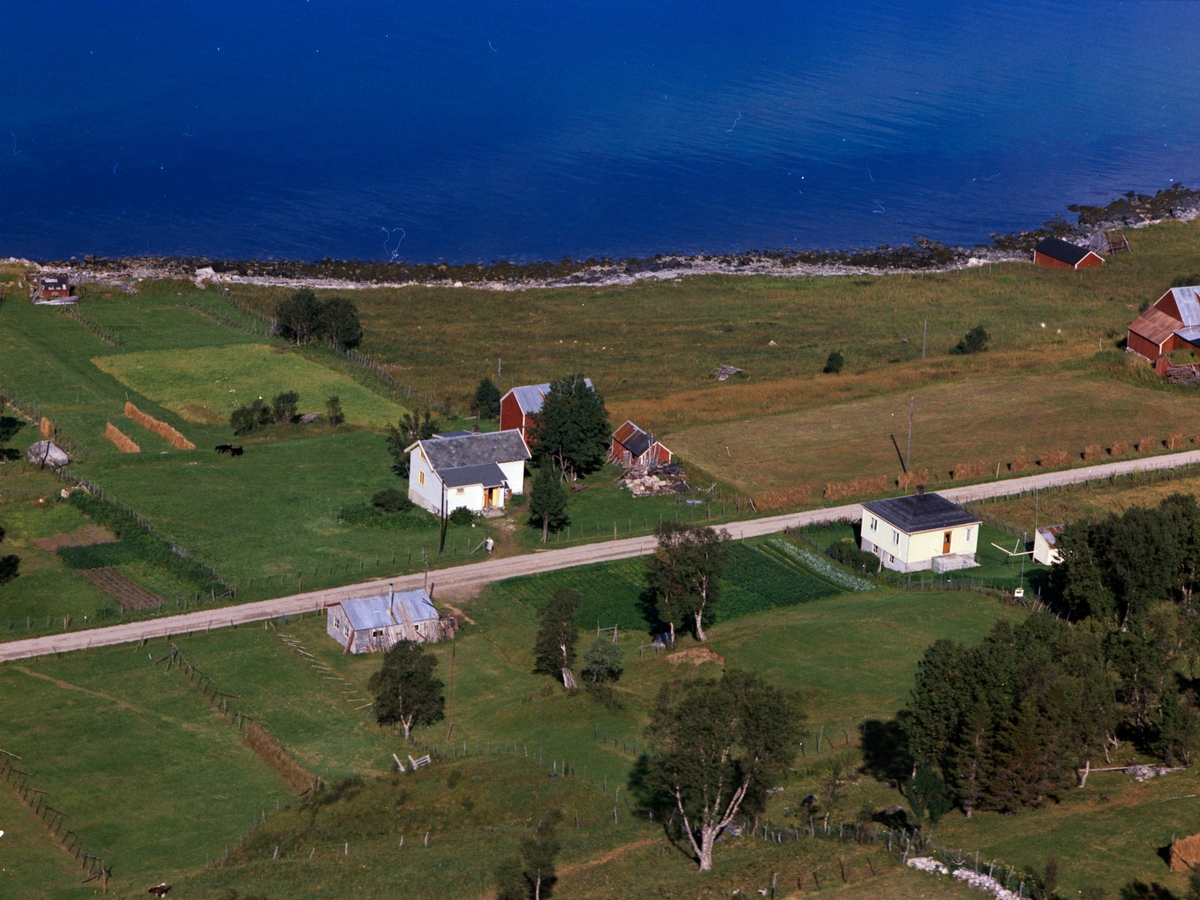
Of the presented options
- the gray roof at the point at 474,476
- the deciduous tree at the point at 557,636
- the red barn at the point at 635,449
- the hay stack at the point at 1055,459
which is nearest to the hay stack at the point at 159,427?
the gray roof at the point at 474,476

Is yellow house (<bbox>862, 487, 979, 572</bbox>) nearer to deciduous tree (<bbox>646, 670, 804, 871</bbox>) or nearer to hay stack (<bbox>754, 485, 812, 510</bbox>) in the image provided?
hay stack (<bbox>754, 485, 812, 510</bbox>)

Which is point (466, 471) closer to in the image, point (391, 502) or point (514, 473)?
point (514, 473)

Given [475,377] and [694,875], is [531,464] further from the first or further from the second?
[694,875]

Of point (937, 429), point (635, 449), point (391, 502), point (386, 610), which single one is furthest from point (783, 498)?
point (386, 610)

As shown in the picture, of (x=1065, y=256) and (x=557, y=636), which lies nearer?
(x=557, y=636)

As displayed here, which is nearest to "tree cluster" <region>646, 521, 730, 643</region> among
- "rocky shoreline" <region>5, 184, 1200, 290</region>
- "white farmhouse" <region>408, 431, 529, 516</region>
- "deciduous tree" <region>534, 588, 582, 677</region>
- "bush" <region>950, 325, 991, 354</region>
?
"deciduous tree" <region>534, 588, 582, 677</region>

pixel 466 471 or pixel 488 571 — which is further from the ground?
pixel 466 471
